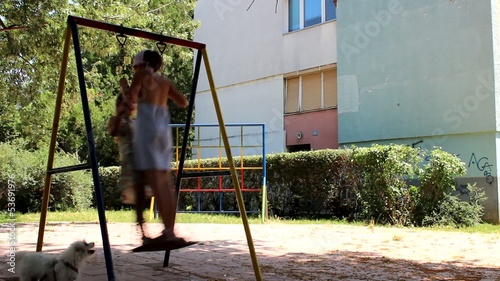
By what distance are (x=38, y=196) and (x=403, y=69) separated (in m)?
11.1

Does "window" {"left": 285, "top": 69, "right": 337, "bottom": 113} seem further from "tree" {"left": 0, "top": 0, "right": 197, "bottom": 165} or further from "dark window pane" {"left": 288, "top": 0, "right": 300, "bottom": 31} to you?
"tree" {"left": 0, "top": 0, "right": 197, "bottom": 165}

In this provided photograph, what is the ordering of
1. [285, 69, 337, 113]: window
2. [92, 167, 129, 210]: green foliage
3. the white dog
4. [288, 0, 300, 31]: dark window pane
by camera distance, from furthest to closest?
1. [92, 167, 129, 210]: green foliage
2. [288, 0, 300, 31]: dark window pane
3. [285, 69, 337, 113]: window
4. the white dog

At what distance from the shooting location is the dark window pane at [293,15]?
1768 centimetres

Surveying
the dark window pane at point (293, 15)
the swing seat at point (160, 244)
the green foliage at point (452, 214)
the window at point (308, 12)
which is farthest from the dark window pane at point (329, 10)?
the swing seat at point (160, 244)

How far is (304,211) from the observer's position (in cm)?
1345

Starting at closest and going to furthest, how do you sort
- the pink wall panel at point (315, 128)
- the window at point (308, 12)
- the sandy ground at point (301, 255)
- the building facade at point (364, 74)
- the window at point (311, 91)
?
the sandy ground at point (301, 255), the building facade at point (364, 74), the pink wall panel at point (315, 128), the window at point (311, 91), the window at point (308, 12)

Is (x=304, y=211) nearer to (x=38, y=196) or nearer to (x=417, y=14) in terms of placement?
(x=417, y=14)

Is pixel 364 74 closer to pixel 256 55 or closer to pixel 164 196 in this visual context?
pixel 256 55

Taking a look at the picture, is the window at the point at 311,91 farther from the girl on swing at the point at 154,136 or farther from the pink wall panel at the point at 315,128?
the girl on swing at the point at 154,136

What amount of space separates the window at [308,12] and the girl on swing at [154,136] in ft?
43.0

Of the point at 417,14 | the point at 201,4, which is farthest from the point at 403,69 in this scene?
the point at 201,4

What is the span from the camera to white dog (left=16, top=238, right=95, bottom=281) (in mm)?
3656

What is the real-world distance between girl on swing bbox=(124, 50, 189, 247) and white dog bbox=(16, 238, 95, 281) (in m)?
0.48

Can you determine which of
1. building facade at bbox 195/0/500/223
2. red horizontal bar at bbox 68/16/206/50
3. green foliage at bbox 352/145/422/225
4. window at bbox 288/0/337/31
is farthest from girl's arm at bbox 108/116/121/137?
window at bbox 288/0/337/31
